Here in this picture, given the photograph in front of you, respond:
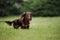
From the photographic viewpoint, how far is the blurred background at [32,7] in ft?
6.38

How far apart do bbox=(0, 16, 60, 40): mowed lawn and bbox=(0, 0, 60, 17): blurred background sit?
0.06 m

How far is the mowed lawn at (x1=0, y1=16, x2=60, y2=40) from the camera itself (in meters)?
1.93

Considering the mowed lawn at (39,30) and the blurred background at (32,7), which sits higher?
the blurred background at (32,7)

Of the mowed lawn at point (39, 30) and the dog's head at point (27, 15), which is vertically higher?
the dog's head at point (27, 15)

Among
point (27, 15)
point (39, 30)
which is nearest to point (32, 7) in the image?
point (27, 15)

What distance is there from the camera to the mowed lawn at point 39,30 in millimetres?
1932

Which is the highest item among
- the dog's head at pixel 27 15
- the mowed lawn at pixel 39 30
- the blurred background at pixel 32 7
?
the blurred background at pixel 32 7

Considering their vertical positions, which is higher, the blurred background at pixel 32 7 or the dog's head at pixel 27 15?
the blurred background at pixel 32 7

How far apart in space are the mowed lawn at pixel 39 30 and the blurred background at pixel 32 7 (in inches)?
2.3

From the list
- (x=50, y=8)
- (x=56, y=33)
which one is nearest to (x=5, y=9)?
(x=50, y=8)

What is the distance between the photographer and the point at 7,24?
6.48ft

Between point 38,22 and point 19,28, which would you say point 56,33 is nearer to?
point 38,22

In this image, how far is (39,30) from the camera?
194 centimetres

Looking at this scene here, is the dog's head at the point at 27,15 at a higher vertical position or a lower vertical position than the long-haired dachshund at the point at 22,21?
higher
